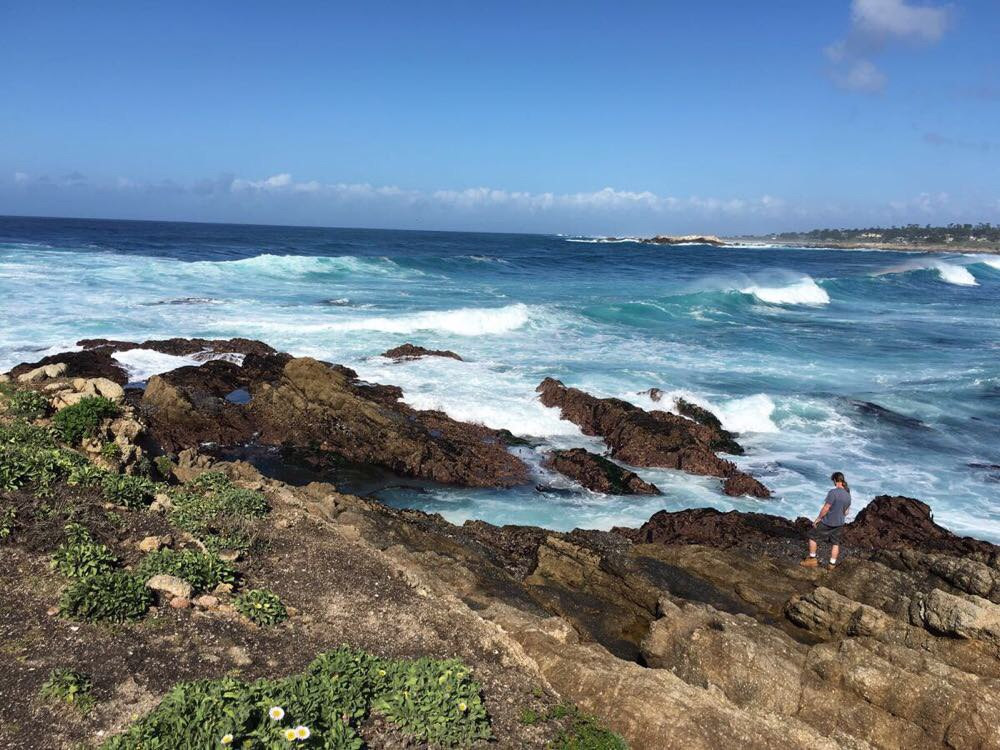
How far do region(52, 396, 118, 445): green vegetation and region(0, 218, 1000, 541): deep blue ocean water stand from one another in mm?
6509

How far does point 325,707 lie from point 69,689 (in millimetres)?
2165

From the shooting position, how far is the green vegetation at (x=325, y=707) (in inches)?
211

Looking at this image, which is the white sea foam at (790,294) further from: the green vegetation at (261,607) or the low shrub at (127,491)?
the green vegetation at (261,607)

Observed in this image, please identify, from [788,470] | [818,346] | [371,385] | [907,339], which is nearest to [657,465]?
[788,470]

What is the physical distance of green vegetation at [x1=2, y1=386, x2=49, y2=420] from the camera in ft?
39.6

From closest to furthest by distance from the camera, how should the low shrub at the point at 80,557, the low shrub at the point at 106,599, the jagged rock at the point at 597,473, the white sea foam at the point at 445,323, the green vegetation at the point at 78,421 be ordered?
the low shrub at the point at 106,599 < the low shrub at the point at 80,557 < the green vegetation at the point at 78,421 < the jagged rock at the point at 597,473 < the white sea foam at the point at 445,323

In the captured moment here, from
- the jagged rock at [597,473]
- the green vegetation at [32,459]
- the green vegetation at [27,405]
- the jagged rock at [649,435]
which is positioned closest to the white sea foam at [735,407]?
the jagged rock at [649,435]

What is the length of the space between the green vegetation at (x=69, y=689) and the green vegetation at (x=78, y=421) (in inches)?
244

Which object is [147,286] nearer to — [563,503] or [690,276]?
[563,503]

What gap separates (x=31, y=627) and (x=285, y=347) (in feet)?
77.5

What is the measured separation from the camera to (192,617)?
736 cm

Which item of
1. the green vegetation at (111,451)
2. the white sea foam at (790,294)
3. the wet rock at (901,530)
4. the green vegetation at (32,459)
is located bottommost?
the wet rock at (901,530)

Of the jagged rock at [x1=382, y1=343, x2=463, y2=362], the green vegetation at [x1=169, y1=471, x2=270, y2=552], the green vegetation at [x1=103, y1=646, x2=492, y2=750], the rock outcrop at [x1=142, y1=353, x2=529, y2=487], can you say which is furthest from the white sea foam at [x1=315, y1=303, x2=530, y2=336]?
the green vegetation at [x1=103, y1=646, x2=492, y2=750]

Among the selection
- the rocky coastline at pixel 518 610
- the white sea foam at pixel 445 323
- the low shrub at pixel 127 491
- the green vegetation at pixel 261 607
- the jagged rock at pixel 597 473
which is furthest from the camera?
the white sea foam at pixel 445 323
